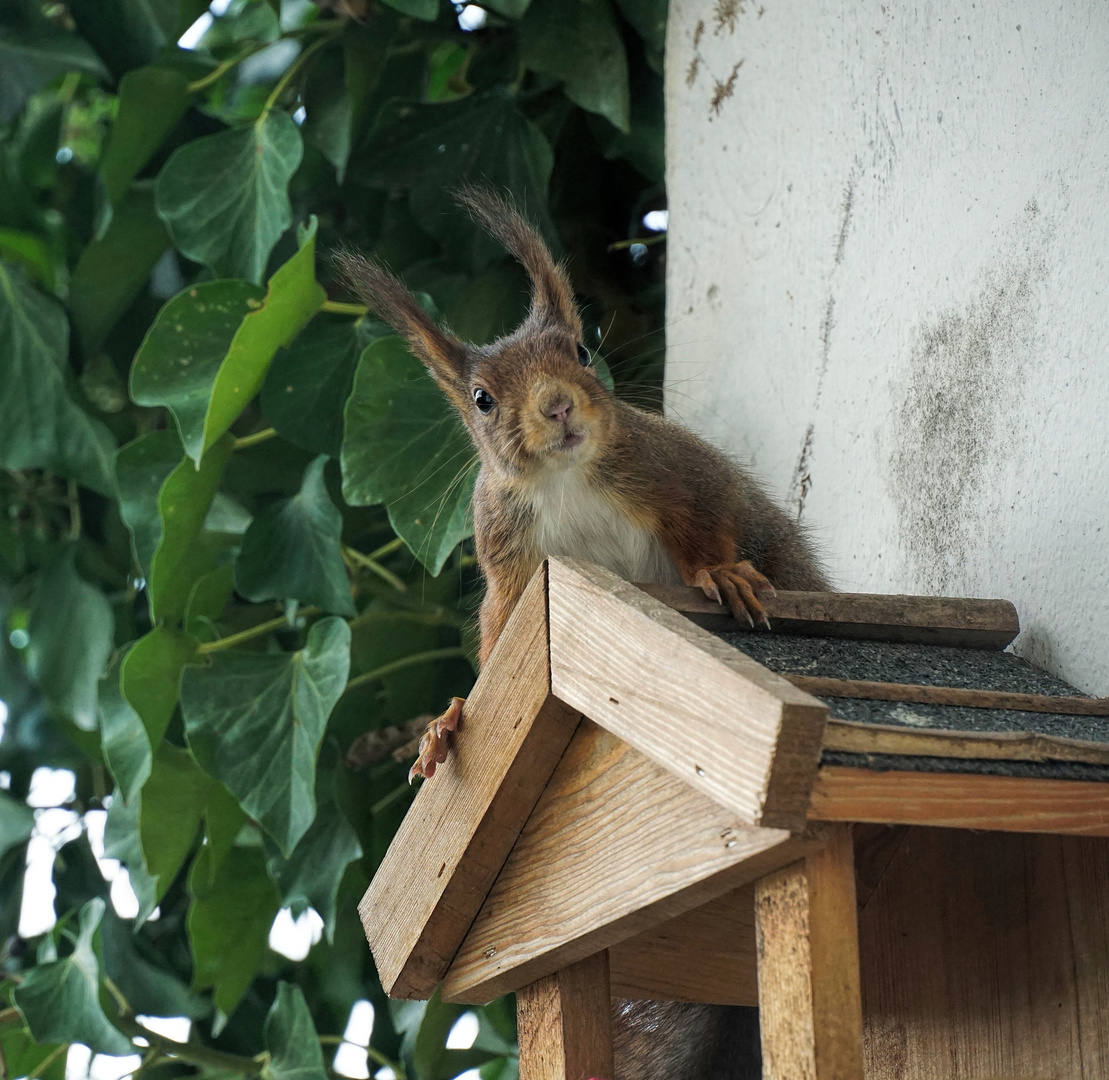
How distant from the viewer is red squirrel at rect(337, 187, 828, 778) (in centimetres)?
114

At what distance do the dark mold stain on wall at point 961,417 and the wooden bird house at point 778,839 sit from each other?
0.61 feet

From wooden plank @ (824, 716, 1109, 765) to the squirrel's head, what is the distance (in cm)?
56

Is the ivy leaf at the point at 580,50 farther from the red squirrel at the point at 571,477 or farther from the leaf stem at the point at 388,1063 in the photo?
the leaf stem at the point at 388,1063

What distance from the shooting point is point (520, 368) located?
46.9 inches

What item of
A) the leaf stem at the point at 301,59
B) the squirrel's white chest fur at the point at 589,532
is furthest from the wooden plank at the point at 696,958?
the leaf stem at the point at 301,59

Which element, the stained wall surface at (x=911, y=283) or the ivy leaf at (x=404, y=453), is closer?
the stained wall surface at (x=911, y=283)

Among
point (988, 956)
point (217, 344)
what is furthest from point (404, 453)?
Answer: point (988, 956)

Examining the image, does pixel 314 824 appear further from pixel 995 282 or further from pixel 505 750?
pixel 995 282

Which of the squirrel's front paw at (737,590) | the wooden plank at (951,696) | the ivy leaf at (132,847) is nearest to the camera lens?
the wooden plank at (951,696)

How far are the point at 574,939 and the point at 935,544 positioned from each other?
53 cm

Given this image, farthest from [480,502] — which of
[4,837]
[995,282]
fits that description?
[4,837]

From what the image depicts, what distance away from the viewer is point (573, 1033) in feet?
3.02

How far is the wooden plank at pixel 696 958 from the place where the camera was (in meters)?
0.94

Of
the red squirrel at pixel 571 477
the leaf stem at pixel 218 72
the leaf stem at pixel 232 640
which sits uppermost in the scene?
the leaf stem at pixel 218 72
